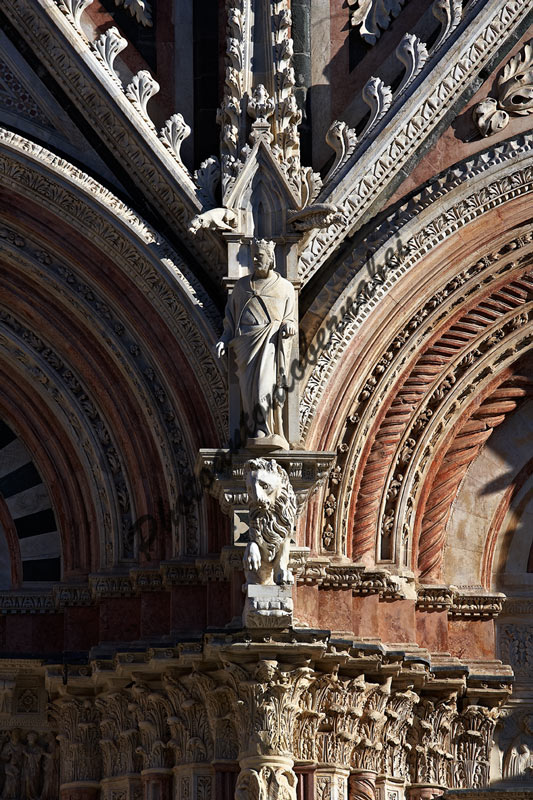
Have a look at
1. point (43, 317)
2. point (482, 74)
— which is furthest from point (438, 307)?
point (43, 317)

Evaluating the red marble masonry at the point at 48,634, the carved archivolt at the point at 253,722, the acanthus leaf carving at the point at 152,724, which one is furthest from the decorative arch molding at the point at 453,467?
the red marble masonry at the point at 48,634

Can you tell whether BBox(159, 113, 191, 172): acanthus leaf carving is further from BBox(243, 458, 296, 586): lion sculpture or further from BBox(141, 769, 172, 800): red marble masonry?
BBox(141, 769, 172, 800): red marble masonry

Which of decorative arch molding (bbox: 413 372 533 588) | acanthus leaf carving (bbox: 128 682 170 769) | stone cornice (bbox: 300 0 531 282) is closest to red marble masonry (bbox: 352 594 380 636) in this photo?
decorative arch molding (bbox: 413 372 533 588)

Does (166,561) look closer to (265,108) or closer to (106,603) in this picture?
(106,603)

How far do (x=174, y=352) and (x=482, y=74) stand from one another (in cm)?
311

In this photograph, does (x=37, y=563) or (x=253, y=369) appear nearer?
(x=253, y=369)

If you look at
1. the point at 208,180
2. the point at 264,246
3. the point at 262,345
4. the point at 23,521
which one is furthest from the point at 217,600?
the point at 208,180

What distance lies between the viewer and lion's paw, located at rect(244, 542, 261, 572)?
1460 centimetres

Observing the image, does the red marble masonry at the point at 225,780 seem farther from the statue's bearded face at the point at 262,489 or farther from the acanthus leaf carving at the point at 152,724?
the statue's bearded face at the point at 262,489

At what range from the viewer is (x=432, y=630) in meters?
16.3

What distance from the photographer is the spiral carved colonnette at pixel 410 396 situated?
1605 centimetres

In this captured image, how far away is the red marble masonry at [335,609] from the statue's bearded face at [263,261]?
89.5 inches

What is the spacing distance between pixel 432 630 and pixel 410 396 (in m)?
1.74

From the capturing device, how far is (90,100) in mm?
16172
